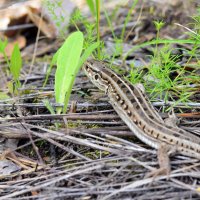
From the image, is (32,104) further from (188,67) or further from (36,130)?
(188,67)

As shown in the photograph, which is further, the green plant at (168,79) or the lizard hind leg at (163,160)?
the green plant at (168,79)

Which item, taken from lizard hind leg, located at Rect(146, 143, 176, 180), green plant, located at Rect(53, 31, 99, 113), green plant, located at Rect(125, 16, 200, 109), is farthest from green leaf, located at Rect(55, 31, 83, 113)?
lizard hind leg, located at Rect(146, 143, 176, 180)

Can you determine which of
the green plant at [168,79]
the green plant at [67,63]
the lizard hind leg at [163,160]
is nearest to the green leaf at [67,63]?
the green plant at [67,63]

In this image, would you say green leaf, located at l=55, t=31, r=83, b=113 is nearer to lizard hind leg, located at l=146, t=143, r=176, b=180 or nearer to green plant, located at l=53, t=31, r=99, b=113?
green plant, located at l=53, t=31, r=99, b=113

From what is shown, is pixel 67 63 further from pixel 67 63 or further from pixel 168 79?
pixel 168 79

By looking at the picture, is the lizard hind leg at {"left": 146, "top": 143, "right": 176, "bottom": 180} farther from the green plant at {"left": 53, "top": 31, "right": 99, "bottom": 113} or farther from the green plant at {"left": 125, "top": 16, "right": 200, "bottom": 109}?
the green plant at {"left": 53, "top": 31, "right": 99, "bottom": 113}

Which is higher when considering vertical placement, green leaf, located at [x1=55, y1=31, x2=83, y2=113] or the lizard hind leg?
green leaf, located at [x1=55, y1=31, x2=83, y2=113]

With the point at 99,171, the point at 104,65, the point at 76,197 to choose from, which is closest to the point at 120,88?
the point at 104,65

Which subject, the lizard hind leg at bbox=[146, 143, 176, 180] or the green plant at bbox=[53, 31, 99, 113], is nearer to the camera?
the lizard hind leg at bbox=[146, 143, 176, 180]

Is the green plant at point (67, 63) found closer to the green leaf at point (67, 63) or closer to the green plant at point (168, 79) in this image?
the green leaf at point (67, 63)
